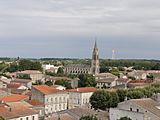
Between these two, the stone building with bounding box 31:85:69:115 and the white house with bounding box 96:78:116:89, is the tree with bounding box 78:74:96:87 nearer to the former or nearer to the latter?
the white house with bounding box 96:78:116:89

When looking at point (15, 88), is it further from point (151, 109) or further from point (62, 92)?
point (151, 109)

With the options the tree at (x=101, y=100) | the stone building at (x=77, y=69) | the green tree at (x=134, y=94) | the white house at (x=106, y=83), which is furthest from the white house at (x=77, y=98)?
the stone building at (x=77, y=69)

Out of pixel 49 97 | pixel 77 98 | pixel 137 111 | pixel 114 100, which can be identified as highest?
pixel 137 111

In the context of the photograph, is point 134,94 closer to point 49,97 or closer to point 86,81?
point 49,97

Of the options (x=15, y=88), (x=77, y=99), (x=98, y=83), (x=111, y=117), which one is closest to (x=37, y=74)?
(x=98, y=83)

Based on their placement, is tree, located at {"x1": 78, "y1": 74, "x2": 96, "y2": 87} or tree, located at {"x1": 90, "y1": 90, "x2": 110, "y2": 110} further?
tree, located at {"x1": 78, "y1": 74, "x2": 96, "y2": 87}

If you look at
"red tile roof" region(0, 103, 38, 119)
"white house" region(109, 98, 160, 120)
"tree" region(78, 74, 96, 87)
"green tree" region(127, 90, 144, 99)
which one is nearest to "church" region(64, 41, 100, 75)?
"tree" region(78, 74, 96, 87)

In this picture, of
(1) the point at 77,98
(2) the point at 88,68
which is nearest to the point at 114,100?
(1) the point at 77,98
